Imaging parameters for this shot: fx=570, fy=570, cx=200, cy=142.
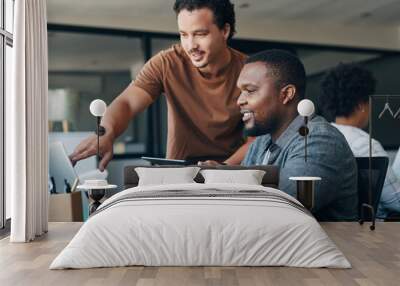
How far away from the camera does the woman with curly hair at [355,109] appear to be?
7.13 meters

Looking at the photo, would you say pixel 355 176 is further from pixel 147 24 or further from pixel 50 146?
pixel 50 146

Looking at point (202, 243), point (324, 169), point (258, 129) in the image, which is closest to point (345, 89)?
point (324, 169)

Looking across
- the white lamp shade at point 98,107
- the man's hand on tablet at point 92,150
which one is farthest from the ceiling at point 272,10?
the man's hand on tablet at point 92,150

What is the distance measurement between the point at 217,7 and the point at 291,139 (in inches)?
74.0

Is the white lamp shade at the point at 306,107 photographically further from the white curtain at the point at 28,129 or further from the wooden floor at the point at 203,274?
the white curtain at the point at 28,129

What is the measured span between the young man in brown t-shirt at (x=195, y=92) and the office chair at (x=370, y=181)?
1.45m

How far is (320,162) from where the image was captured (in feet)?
22.6

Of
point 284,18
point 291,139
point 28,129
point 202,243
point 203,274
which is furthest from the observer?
point 284,18

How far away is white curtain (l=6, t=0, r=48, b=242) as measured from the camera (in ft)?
18.8

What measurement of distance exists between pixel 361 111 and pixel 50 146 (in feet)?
13.0

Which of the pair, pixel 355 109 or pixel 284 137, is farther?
pixel 355 109

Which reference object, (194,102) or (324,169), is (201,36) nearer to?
(194,102)

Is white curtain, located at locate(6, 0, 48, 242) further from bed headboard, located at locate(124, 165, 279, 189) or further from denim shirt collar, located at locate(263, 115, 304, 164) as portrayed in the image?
denim shirt collar, located at locate(263, 115, 304, 164)

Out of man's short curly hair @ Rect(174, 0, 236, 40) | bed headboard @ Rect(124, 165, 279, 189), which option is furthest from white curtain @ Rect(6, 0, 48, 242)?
man's short curly hair @ Rect(174, 0, 236, 40)
